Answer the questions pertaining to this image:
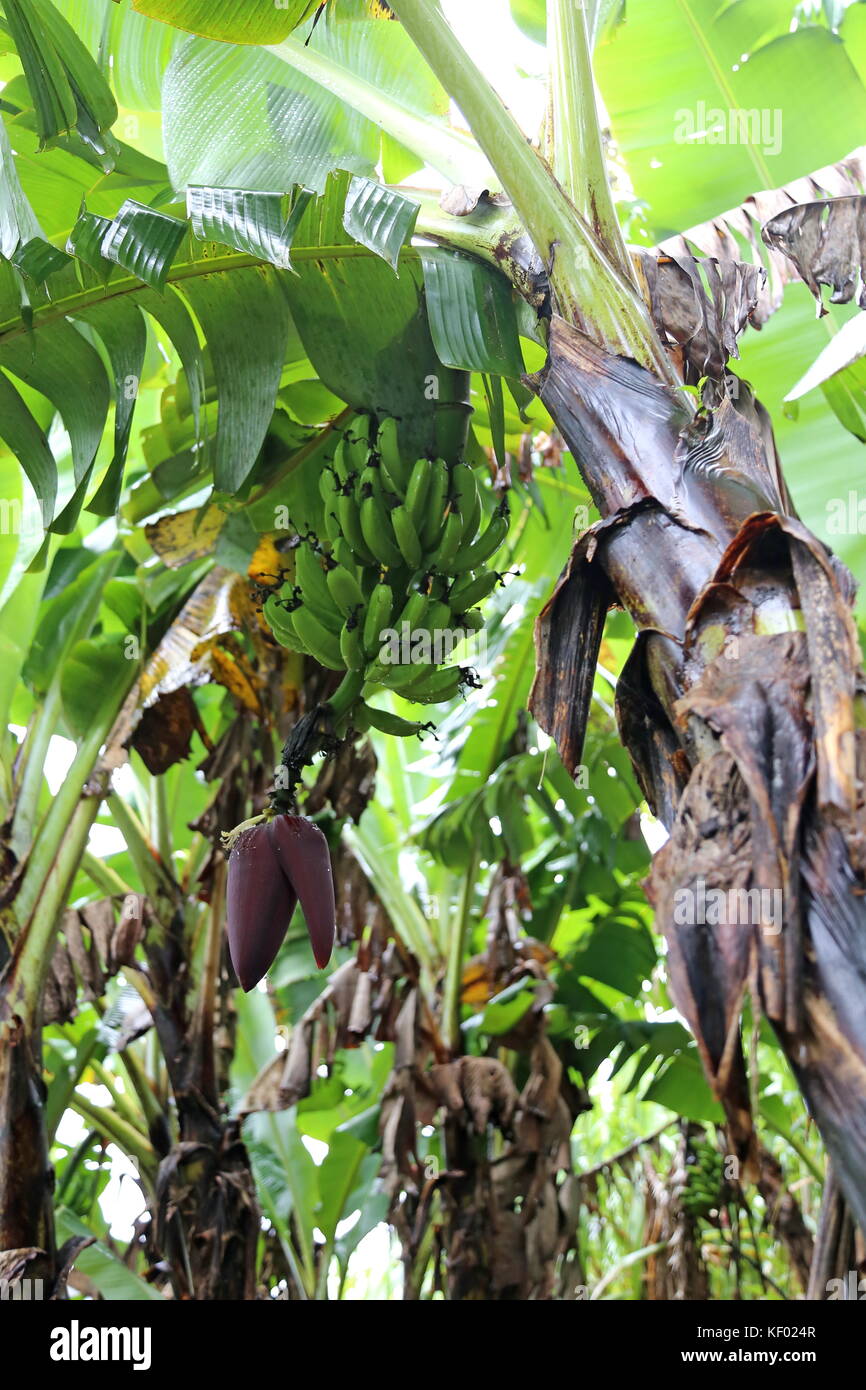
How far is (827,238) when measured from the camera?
1065 millimetres

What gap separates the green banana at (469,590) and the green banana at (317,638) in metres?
0.14

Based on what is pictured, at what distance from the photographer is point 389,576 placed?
1150 millimetres

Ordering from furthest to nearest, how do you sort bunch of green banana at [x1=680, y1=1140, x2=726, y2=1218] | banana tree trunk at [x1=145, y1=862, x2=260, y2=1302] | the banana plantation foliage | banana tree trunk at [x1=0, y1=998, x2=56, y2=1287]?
bunch of green banana at [x1=680, y1=1140, x2=726, y2=1218] → banana tree trunk at [x1=145, y1=862, x2=260, y2=1302] → banana tree trunk at [x1=0, y1=998, x2=56, y2=1287] → the banana plantation foliage

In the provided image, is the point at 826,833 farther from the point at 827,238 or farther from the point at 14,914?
the point at 14,914

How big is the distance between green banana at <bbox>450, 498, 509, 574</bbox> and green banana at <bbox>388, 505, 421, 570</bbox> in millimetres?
62

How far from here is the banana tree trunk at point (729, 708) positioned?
0.56 meters

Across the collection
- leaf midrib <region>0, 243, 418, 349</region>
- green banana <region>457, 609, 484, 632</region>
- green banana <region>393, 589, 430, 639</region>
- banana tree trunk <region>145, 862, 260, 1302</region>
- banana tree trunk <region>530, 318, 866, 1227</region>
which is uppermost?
leaf midrib <region>0, 243, 418, 349</region>

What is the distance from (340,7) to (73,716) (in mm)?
1147

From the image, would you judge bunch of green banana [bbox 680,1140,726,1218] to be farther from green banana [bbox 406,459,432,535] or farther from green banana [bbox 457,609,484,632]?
green banana [bbox 406,459,432,535]

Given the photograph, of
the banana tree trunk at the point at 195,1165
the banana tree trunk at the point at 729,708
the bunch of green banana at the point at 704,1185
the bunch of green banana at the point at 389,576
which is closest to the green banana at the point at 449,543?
the bunch of green banana at the point at 389,576

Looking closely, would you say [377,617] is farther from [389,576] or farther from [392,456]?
[392,456]

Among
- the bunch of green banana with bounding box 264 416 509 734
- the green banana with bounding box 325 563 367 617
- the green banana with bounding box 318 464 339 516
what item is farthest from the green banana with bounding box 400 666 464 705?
the green banana with bounding box 318 464 339 516

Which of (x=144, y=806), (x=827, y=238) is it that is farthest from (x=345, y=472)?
(x=144, y=806)

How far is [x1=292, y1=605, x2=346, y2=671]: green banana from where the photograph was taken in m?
1.15
